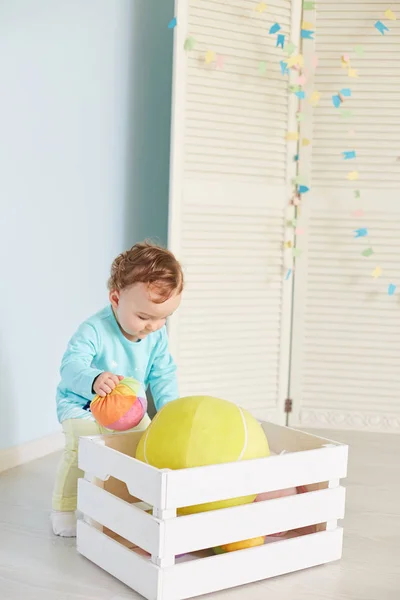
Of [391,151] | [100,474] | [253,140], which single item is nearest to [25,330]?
[100,474]

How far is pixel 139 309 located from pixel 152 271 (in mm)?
98

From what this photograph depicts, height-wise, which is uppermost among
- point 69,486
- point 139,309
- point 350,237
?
point 350,237

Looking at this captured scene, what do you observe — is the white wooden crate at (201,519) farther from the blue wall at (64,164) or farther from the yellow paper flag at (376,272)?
the yellow paper flag at (376,272)

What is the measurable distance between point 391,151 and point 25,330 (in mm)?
1560

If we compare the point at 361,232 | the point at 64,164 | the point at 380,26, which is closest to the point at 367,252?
the point at 361,232

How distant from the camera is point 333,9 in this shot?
3125 mm

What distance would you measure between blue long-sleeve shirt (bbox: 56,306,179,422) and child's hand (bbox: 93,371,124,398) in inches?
2.0

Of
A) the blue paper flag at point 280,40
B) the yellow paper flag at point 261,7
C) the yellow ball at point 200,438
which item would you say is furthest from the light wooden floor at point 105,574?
the yellow paper flag at point 261,7

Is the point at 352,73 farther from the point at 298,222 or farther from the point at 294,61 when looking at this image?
the point at 298,222

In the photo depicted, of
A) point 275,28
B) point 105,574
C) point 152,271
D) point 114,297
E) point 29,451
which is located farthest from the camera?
point 275,28

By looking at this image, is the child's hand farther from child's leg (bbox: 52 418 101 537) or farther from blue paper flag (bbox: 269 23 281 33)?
blue paper flag (bbox: 269 23 281 33)

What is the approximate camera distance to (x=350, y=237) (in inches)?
125

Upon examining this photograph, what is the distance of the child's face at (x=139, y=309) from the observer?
186 cm

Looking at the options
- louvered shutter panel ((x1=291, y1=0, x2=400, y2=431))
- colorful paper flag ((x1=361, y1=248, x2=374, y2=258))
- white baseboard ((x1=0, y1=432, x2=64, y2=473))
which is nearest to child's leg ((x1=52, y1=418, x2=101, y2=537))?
white baseboard ((x1=0, y1=432, x2=64, y2=473))
